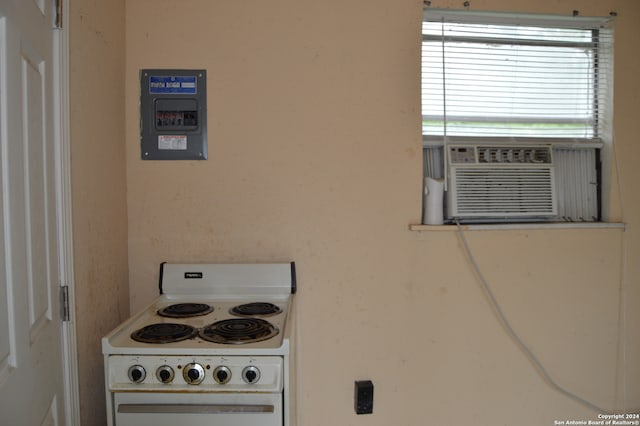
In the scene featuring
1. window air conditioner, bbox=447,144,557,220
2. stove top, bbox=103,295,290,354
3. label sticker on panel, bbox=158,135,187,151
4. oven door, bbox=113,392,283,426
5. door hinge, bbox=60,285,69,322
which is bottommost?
oven door, bbox=113,392,283,426

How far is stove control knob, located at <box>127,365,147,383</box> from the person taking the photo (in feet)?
3.95

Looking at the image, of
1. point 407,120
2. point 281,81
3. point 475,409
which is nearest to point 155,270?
point 281,81

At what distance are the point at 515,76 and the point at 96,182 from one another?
6.77 ft

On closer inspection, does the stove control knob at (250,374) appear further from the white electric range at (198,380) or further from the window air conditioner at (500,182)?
the window air conditioner at (500,182)

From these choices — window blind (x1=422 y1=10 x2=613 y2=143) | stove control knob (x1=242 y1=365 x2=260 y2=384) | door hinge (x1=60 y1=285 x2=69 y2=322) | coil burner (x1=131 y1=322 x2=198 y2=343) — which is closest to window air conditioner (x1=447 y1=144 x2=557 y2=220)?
window blind (x1=422 y1=10 x2=613 y2=143)

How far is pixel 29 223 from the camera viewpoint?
100cm

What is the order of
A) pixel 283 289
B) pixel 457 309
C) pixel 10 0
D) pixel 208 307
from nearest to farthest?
pixel 10 0, pixel 208 307, pixel 283 289, pixel 457 309

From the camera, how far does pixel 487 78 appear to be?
6.58 feet

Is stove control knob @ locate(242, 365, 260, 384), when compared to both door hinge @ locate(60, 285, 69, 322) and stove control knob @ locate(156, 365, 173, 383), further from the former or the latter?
door hinge @ locate(60, 285, 69, 322)

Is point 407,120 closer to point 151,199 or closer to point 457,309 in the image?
point 457,309

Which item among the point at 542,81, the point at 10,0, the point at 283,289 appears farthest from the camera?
the point at 542,81

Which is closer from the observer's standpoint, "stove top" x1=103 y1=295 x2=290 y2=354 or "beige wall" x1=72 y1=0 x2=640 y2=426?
"stove top" x1=103 y1=295 x2=290 y2=354

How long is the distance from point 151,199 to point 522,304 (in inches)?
74.9

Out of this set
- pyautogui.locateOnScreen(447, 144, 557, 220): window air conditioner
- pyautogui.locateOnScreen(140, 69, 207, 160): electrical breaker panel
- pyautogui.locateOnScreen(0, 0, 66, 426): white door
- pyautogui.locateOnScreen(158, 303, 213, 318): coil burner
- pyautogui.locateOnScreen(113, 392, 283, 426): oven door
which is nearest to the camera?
pyautogui.locateOnScreen(0, 0, 66, 426): white door
